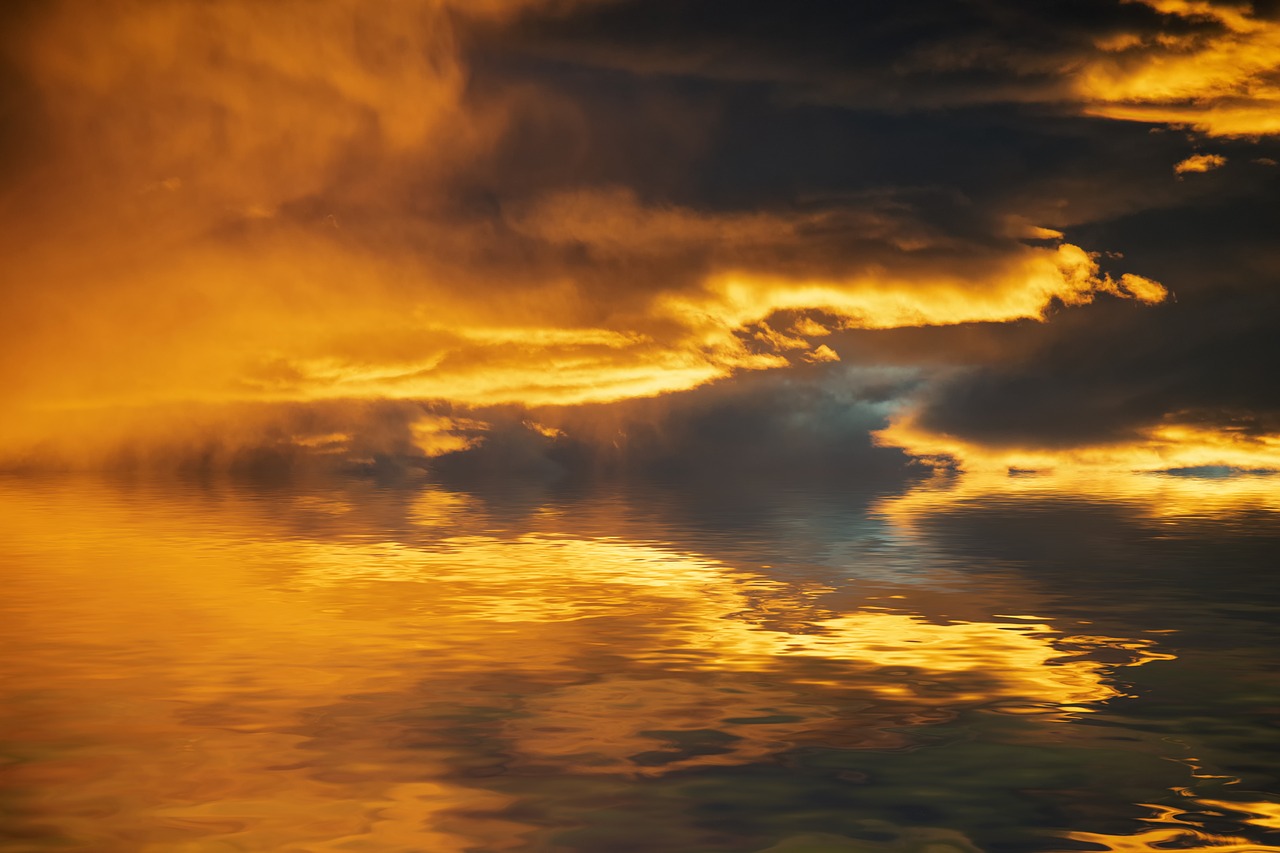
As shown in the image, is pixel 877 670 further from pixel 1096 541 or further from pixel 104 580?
pixel 1096 541

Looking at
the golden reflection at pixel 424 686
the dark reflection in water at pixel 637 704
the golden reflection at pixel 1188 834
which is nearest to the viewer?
the golden reflection at pixel 1188 834

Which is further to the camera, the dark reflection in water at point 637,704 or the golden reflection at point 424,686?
the golden reflection at point 424,686

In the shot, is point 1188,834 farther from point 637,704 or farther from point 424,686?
point 424,686

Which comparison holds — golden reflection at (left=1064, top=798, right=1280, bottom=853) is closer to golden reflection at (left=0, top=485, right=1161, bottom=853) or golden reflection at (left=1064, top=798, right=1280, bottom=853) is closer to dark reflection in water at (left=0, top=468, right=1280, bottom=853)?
dark reflection in water at (left=0, top=468, right=1280, bottom=853)

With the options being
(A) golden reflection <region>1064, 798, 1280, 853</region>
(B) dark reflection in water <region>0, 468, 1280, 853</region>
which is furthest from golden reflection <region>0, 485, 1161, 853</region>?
(A) golden reflection <region>1064, 798, 1280, 853</region>

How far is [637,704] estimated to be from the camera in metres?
27.3

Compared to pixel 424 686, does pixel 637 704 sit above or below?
below

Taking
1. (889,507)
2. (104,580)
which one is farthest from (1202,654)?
(889,507)

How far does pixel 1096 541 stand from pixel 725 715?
5877 centimetres

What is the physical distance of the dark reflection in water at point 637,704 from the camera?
734 inches

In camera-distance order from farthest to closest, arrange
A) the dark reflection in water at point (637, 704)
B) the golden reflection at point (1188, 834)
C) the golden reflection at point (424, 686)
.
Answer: the golden reflection at point (424, 686)
the dark reflection in water at point (637, 704)
the golden reflection at point (1188, 834)

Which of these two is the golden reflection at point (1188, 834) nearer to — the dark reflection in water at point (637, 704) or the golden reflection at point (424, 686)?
the dark reflection in water at point (637, 704)

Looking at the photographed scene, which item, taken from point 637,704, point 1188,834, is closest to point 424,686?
point 637,704

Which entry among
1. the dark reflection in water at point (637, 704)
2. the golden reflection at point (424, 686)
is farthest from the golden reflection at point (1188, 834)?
the golden reflection at point (424, 686)
